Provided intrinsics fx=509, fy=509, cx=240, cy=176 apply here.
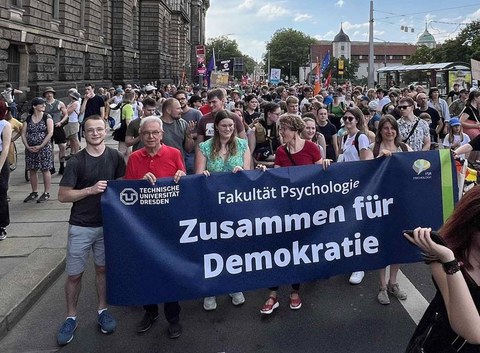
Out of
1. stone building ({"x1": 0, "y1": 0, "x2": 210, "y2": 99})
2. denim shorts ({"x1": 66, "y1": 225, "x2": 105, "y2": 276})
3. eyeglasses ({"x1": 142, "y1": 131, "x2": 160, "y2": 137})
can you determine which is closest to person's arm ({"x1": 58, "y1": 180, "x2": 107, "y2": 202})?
denim shorts ({"x1": 66, "y1": 225, "x2": 105, "y2": 276})

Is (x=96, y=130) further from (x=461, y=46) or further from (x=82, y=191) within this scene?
(x=461, y=46)

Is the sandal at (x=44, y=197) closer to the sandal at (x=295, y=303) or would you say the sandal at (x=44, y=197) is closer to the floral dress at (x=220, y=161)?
the floral dress at (x=220, y=161)

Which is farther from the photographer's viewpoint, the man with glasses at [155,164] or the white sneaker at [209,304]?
the white sneaker at [209,304]

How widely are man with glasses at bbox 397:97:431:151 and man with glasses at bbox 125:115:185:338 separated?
3847 mm

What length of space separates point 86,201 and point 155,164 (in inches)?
24.5

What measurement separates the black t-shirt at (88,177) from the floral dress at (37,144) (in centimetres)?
480

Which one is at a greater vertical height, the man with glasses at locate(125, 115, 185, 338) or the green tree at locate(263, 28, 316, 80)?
the green tree at locate(263, 28, 316, 80)

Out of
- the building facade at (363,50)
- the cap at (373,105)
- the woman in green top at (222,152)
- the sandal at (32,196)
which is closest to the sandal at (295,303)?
the woman in green top at (222,152)

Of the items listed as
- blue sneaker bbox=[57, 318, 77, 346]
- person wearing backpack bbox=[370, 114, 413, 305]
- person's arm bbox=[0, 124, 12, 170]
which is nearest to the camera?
blue sneaker bbox=[57, 318, 77, 346]

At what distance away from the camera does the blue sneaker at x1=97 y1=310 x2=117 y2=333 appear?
417 centimetres

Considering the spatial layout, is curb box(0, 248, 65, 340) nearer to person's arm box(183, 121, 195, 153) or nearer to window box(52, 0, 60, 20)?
person's arm box(183, 121, 195, 153)

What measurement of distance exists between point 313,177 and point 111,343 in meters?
2.12

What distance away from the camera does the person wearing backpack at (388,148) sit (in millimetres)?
4793

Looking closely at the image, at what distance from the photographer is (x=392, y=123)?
5.15 m
